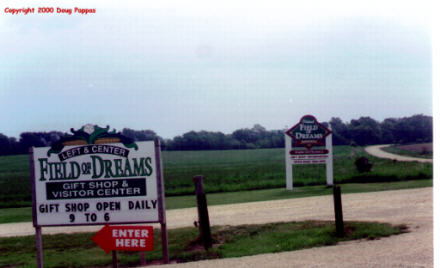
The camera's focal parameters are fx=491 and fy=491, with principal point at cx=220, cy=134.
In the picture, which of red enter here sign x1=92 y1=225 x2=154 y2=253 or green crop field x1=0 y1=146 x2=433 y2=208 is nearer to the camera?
red enter here sign x1=92 y1=225 x2=154 y2=253

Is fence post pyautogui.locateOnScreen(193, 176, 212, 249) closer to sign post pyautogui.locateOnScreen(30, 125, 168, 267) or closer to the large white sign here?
sign post pyautogui.locateOnScreen(30, 125, 168, 267)

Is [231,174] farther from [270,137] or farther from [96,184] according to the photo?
[96,184]

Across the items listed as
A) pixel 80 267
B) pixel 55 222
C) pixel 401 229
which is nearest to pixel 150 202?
pixel 55 222

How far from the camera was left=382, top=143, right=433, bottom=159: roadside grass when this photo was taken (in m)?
28.1

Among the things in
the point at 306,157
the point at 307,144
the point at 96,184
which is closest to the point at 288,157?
the point at 306,157

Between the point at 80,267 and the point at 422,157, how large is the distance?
2527 centimetres

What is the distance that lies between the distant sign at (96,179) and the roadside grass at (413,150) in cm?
2175

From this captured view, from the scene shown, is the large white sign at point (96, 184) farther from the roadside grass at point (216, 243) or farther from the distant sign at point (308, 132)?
the distant sign at point (308, 132)

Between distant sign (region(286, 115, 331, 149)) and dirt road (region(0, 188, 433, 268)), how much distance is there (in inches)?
131

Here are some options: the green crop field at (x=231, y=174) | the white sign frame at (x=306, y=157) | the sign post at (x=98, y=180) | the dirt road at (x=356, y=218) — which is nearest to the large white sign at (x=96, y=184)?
the sign post at (x=98, y=180)

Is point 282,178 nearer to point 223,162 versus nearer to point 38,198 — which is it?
point 223,162

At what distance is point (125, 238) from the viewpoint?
28.0 feet

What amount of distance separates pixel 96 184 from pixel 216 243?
3179mm

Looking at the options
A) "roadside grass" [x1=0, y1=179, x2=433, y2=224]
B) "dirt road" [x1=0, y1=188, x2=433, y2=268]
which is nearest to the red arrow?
"dirt road" [x1=0, y1=188, x2=433, y2=268]
